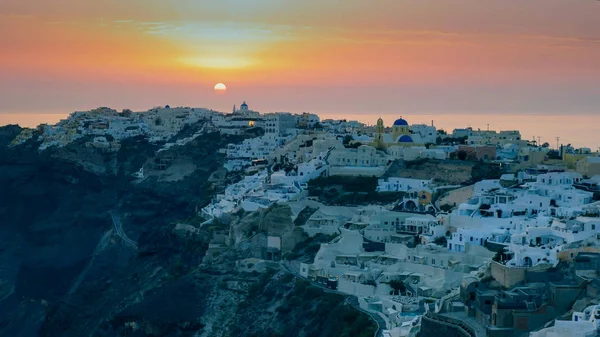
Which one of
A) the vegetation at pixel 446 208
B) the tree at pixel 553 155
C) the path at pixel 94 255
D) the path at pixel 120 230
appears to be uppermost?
the tree at pixel 553 155

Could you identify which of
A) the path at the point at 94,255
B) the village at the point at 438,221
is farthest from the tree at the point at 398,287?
the path at the point at 94,255

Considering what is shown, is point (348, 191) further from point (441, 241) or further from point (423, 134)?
point (423, 134)

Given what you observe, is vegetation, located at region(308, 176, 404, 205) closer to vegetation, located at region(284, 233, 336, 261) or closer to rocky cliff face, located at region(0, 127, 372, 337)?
rocky cliff face, located at region(0, 127, 372, 337)

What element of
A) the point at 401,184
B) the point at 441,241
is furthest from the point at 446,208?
the point at 441,241

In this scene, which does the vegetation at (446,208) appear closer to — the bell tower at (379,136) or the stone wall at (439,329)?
the bell tower at (379,136)

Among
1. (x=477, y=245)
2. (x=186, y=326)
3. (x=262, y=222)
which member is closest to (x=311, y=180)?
(x=262, y=222)

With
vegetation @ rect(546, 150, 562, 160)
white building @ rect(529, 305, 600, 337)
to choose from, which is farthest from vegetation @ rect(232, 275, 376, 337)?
vegetation @ rect(546, 150, 562, 160)

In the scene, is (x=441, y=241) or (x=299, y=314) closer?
(x=299, y=314)
